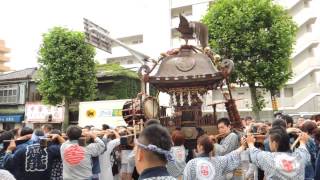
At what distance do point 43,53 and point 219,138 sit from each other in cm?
1967

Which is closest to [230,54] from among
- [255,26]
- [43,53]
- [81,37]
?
[255,26]

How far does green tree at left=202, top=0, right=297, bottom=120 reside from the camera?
1784 centimetres

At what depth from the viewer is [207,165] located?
4.74 meters

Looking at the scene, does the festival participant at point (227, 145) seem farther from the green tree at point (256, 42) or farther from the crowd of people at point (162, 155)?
the green tree at point (256, 42)

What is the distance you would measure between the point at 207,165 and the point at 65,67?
20.5 metres

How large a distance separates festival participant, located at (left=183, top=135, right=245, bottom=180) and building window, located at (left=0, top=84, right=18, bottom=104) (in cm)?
3187

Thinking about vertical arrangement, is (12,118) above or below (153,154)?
above

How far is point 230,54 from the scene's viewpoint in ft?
60.0

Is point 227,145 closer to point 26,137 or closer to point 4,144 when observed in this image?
point 26,137

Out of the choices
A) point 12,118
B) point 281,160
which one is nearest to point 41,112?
point 12,118

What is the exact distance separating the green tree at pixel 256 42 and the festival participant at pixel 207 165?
43.8ft

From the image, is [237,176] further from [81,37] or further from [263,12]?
[81,37]

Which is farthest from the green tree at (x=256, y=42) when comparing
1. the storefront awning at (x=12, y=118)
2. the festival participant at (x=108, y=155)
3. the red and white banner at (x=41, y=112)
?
the storefront awning at (x=12, y=118)

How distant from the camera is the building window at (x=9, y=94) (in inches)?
1328
